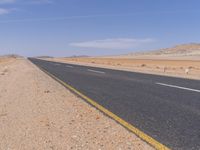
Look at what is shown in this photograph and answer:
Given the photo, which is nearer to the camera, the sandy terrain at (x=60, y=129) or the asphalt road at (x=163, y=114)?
the sandy terrain at (x=60, y=129)

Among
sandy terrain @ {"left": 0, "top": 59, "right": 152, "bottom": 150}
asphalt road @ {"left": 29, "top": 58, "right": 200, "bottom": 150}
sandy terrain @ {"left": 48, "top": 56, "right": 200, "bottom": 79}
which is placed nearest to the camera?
sandy terrain @ {"left": 0, "top": 59, "right": 152, "bottom": 150}

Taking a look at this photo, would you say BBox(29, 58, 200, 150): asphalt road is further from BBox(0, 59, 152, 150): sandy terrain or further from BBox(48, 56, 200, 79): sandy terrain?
BBox(48, 56, 200, 79): sandy terrain

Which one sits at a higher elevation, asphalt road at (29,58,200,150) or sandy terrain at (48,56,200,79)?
asphalt road at (29,58,200,150)

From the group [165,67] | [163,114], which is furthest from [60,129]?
[165,67]

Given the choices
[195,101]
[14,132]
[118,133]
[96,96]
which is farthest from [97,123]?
[96,96]

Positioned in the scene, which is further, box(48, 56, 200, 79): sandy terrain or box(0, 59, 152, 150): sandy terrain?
box(48, 56, 200, 79): sandy terrain

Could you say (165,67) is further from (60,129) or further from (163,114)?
(60,129)

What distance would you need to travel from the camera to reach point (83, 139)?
6.08 meters

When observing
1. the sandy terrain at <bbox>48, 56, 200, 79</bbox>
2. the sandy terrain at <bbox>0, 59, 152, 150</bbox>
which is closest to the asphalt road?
the sandy terrain at <bbox>0, 59, 152, 150</bbox>

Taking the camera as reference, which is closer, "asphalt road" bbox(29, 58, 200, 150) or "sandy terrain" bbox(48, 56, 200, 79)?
"asphalt road" bbox(29, 58, 200, 150)

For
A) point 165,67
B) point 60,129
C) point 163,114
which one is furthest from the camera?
point 165,67

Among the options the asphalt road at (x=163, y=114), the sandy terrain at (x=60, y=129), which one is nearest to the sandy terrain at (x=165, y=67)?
the asphalt road at (x=163, y=114)

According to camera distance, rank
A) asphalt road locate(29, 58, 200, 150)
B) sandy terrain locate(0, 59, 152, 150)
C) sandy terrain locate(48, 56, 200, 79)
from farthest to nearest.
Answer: sandy terrain locate(48, 56, 200, 79) → asphalt road locate(29, 58, 200, 150) → sandy terrain locate(0, 59, 152, 150)

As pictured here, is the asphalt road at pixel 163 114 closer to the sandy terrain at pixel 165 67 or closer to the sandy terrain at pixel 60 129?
the sandy terrain at pixel 60 129
